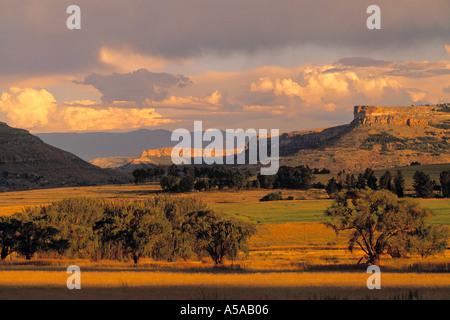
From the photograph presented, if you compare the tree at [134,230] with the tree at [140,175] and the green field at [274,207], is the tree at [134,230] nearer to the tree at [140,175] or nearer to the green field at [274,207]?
the green field at [274,207]

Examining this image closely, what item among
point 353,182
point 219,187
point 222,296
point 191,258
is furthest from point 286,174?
point 222,296

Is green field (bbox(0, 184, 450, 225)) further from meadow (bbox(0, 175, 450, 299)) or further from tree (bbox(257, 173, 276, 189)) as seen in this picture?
meadow (bbox(0, 175, 450, 299))

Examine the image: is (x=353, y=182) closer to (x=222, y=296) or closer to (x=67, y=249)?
(x=67, y=249)

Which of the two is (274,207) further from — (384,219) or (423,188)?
(384,219)

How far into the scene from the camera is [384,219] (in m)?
→ 42.0

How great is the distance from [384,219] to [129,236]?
2174cm

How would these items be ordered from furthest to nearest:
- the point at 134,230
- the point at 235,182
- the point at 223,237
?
the point at 235,182 → the point at 134,230 → the point at 223,237

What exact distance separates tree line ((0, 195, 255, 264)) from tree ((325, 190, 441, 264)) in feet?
29.5

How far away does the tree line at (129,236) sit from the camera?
46.8 meters

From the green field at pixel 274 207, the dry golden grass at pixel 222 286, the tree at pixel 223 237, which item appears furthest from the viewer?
the green field at pixel 274 207

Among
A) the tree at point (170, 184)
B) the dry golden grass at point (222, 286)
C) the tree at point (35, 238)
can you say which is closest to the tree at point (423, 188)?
the tree at point (170, 184)

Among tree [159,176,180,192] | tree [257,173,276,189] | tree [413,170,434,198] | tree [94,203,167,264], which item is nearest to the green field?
tree [159,176,180,192]

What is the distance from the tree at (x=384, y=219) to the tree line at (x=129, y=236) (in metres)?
8.99

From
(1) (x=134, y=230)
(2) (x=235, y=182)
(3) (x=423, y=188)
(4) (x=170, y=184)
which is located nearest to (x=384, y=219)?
(1) (x=134, y=230)
